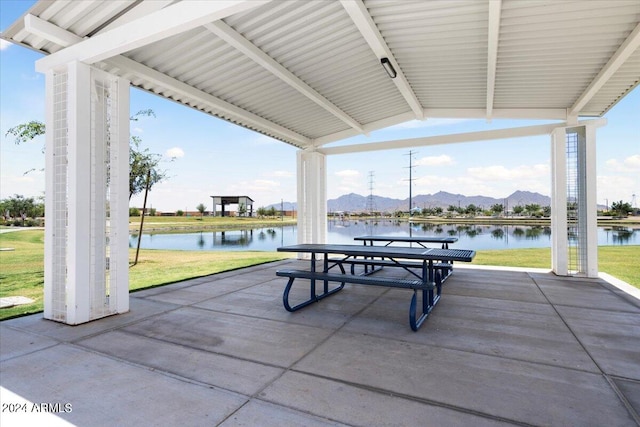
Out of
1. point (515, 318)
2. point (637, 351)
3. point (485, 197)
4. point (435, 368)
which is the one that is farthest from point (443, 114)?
point (485, 197)

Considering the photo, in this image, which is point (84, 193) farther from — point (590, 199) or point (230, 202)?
point (230, 202)

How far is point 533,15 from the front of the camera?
3.44 metres

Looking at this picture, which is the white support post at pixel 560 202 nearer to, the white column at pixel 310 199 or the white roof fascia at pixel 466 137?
the white roof fascia at pixel 466 137

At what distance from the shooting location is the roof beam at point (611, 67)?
11.9 feet

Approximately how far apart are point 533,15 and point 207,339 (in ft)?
15.3

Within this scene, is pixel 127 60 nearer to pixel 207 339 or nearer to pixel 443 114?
pixel 207 339

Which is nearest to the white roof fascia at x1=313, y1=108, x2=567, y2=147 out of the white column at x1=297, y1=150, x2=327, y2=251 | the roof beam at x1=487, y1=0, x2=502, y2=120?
the roof beam at x1=487, y1=0, x2=502, y2=120

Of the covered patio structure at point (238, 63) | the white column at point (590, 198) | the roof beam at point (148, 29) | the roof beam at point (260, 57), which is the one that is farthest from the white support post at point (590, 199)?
the roof beam at point (148, 29)

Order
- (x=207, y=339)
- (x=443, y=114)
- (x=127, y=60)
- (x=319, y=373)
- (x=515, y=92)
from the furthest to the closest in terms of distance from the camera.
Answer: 1. (x=443, y=114)
2. (x=515, y=92)
3. (x=127, y=60)
4. (x=207, y=339)
5. (x=319, y=373)

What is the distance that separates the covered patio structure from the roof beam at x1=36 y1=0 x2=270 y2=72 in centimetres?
1

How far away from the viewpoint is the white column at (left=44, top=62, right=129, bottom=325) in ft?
11.2

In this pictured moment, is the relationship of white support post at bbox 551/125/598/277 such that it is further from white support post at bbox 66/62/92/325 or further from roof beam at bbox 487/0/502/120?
white support post at bbox 66/62/92/325

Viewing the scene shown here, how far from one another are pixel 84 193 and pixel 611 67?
6521mm

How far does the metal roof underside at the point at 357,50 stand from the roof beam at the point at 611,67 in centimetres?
2
